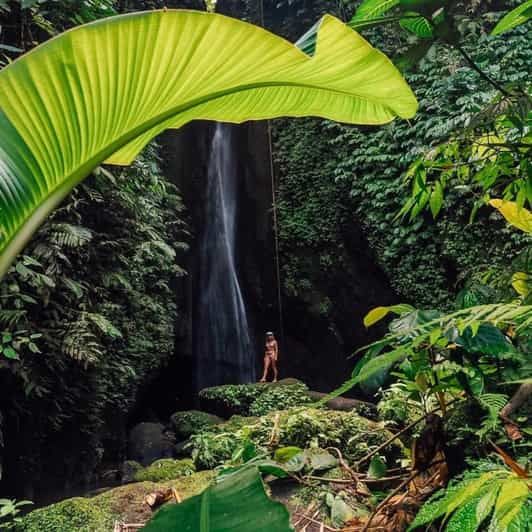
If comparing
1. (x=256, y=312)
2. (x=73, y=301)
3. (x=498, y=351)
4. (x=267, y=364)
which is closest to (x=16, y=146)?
(x=498, y=351)

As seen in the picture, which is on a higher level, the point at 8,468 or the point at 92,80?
the point at 92,80

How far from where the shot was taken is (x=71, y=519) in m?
1.99

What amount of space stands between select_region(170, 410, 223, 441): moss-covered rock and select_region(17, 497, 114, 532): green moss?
3.99 metres

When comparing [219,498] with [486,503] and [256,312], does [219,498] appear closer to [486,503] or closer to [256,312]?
[486,503]

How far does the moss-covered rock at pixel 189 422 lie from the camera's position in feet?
19.9

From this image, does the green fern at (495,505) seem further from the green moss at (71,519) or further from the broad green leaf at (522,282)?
the green moss at (71,519)

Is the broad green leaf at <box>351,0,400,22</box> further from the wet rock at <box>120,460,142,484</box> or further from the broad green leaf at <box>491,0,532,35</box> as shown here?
the wet rock at <box>120,460,142,484</box>

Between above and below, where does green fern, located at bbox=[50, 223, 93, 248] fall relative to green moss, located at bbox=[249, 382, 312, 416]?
above

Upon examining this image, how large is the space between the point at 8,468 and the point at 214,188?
25.0ft

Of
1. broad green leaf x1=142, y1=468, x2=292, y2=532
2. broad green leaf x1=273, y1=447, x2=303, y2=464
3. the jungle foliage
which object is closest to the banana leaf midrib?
broad green leaf x1=142, y1=468, x2=292, y2=532

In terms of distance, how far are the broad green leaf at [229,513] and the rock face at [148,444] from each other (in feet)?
19.3

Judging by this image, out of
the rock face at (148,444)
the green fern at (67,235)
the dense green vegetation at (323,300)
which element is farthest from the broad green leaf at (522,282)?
the rock face at (148,444)

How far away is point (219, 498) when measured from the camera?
0.56 metres

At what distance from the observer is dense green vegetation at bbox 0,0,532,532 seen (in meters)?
0.65
